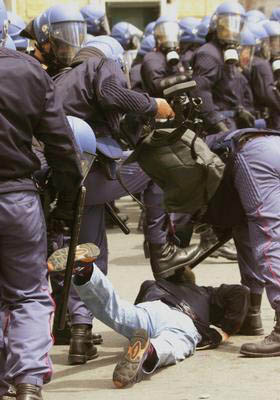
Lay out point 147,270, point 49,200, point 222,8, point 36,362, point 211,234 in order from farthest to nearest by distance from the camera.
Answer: point 222,8, point 147,270, point 211,234, point 49,200, point 36,362

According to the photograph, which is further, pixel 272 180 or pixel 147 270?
pixel 147 270

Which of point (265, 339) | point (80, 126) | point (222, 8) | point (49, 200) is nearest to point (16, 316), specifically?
point (49, 200)

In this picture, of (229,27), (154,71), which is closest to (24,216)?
(229,27)

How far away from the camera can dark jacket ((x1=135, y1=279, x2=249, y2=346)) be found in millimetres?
6496

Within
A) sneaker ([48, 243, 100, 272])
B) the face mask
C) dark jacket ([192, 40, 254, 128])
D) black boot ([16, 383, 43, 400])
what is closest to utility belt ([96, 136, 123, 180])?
sneaker ([48, 243, 100, 272])

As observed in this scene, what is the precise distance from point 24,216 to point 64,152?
33cm

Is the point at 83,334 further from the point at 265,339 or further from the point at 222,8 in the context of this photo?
the point at 222,8

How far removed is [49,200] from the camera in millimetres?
5762

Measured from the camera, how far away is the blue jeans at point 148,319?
5984 millimetres

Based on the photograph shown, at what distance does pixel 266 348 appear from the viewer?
6262mm

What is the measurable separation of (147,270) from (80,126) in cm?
354

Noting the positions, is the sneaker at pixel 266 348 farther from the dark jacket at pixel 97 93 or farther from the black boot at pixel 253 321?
the dark jacket at pixel 97 93

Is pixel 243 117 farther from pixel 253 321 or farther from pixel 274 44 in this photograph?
pixel 253 321

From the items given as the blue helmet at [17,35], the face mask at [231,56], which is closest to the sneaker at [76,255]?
the blue helmet at [17,35]
